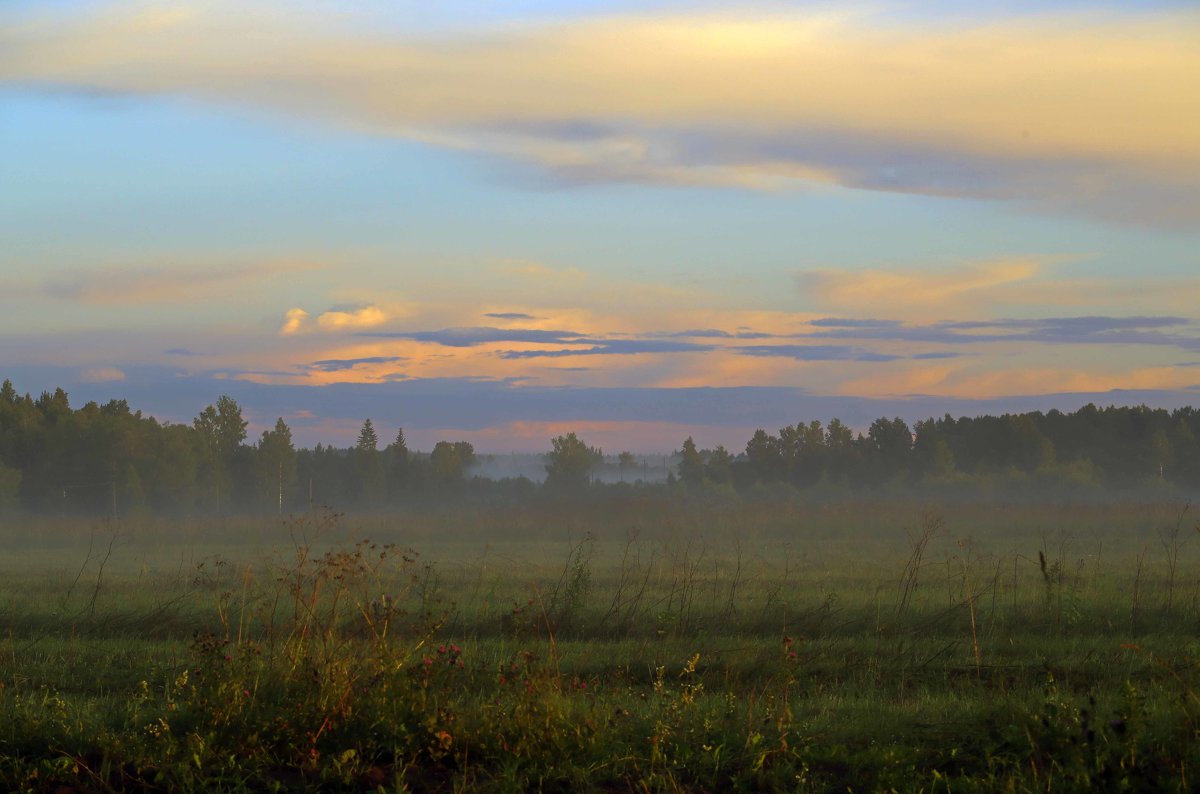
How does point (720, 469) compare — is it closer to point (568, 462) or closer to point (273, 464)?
point (568, 462)

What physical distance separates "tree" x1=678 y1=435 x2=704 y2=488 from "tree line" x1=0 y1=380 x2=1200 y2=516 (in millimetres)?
201

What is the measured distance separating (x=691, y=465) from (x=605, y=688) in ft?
278

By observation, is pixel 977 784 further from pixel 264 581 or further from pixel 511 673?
pixel 264 581

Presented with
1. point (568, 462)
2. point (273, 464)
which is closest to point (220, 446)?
point (273, 464)

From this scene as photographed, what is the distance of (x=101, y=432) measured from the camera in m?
73.8

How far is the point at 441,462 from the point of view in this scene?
94.7 m

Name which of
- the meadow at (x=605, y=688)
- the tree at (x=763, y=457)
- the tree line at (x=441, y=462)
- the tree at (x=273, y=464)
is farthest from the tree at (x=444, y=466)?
the meadow at (x=605, y=688)

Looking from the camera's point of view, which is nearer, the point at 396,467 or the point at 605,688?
the point at 605,688

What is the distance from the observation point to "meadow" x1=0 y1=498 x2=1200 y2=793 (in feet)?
22.3

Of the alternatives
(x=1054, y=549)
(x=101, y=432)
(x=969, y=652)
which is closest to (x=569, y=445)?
(x=101, y=432)

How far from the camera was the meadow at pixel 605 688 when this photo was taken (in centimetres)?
679

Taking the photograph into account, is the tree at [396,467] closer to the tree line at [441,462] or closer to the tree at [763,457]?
the tree line at [441,462]

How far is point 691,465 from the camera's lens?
9406 centimetres

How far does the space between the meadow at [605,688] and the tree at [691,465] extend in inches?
2485
